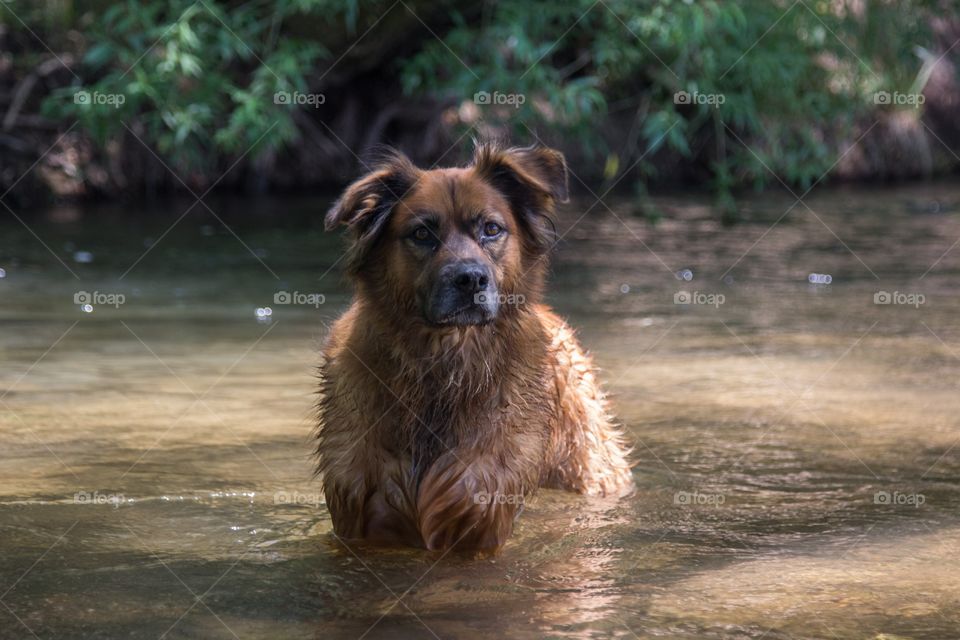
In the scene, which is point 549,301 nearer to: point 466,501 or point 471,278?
point 466,501

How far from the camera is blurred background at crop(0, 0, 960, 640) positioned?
4.86 metres

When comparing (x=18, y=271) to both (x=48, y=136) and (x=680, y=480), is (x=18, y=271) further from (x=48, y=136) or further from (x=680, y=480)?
(x=680, y=480)

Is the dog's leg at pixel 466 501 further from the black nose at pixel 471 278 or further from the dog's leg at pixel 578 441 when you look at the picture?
the dog's leg at pixel 578 441

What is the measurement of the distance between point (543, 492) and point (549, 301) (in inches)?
206

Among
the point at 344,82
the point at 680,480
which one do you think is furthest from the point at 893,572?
the point at 344,82

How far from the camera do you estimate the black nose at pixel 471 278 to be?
509 cm

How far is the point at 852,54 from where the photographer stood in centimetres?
1512

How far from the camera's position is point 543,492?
6.46 m

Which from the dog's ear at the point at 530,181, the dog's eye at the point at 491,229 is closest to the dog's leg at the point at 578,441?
the dog's ear at the point at 530,181

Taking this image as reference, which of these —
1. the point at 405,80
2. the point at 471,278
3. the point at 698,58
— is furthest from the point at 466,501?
the point at 405,80

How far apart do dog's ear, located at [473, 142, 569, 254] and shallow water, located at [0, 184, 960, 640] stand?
131 cm

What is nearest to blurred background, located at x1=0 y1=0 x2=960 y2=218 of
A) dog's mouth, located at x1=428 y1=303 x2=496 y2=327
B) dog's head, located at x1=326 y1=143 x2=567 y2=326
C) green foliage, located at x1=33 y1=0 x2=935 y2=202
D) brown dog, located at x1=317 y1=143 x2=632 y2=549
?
green foliage, located at x1=33 y1=0 x2=935 y2=202

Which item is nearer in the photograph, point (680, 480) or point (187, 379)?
point (680, 480)

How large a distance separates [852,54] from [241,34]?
6768 millimetres
